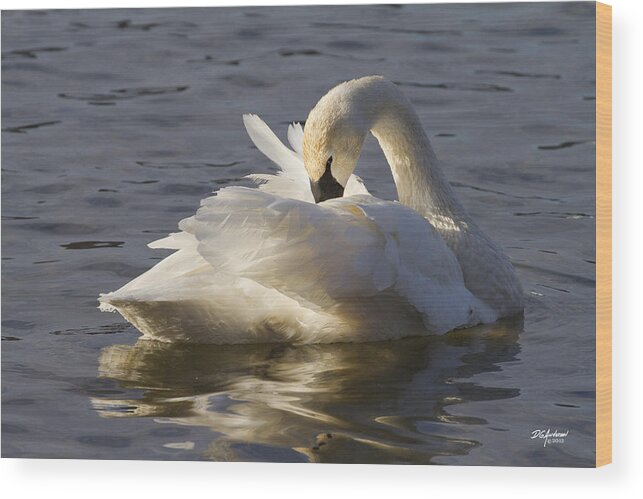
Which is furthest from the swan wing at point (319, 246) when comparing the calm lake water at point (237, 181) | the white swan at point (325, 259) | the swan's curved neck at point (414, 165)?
the swan's curved neck at point (414, 165)

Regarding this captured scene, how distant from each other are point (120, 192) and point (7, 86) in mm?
564

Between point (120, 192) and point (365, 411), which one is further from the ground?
point (120, 192)

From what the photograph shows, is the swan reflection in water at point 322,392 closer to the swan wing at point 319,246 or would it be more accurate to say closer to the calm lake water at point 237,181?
the calm lake water at point 237,181

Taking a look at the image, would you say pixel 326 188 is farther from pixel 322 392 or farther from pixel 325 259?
pixel 322 392

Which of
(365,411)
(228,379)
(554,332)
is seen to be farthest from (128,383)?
(554,332)

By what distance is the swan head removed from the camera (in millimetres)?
8250

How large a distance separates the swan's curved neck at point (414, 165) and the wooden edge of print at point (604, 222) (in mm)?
1066

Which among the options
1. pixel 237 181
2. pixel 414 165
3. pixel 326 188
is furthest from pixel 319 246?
pixel 414 165

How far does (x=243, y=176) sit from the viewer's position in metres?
8.61

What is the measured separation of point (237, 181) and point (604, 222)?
153 cm

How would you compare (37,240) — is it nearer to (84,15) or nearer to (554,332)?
(84,15)

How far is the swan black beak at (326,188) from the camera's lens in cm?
827

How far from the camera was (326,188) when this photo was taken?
8.28 metres
